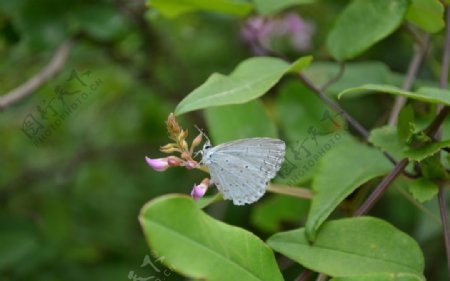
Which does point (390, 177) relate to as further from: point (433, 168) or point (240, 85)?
point (240, 85)

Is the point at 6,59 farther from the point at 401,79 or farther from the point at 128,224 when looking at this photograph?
the point at 401,79

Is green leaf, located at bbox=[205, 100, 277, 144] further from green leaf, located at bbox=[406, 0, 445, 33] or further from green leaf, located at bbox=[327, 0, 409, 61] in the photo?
green leaf, located at bbox=[406, 0, 445, 33]

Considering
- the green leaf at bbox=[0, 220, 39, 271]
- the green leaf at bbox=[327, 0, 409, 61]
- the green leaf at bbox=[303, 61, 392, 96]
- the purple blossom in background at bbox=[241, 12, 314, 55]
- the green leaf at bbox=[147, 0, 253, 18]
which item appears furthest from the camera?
the purple blossom in background at bbox=[241, 12, 314, 55]

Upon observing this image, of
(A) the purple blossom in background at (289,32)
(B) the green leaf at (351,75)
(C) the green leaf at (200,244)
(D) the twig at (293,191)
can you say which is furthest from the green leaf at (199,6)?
(A) the purple blossom in background at (289,32)

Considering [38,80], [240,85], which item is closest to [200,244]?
[240,85]

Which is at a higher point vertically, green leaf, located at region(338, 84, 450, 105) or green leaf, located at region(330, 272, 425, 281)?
green leaf, located at region(338, 84, 450, 105)

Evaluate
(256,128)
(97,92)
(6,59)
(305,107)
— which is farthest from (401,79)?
(97,92)

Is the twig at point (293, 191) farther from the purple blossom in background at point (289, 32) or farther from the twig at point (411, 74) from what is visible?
the purple blossom in background at point (289, 32)

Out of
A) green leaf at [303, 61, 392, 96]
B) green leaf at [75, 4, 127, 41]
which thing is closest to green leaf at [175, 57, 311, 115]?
green leaf at [303, 61, 392, 96]
